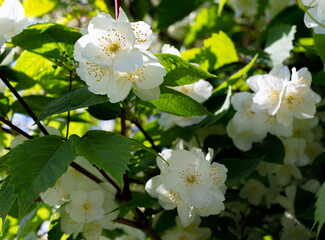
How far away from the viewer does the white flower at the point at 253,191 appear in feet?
5.04

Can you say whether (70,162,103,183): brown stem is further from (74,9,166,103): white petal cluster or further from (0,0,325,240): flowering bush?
(74,9,166,103): white petal cluster

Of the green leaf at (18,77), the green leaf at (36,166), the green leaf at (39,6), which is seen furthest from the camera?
the green leaf at (39,6)

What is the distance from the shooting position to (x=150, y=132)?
1.53 m

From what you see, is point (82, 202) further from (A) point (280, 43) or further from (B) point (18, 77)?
(A) point (280, 43)

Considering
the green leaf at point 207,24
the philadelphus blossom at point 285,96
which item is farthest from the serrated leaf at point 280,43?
the green leaf at point 207,24

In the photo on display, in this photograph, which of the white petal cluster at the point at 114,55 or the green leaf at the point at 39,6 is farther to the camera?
the green leaf at the point at 39,6

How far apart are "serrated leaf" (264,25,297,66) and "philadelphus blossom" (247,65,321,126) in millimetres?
253

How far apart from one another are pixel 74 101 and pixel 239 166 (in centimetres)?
50

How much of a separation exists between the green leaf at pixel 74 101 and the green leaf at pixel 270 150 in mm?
598

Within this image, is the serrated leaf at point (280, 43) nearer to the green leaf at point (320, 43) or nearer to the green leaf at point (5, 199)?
the green leaf at point (320, 43)

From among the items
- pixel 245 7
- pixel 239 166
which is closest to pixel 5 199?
pixel 239 166

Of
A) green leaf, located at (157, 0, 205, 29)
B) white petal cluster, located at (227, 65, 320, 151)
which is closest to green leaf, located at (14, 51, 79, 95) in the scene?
white petal cluster, located at (227, 65, 320, 151)

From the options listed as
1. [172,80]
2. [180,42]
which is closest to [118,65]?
[172,80]

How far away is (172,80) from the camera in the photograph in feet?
3.31
